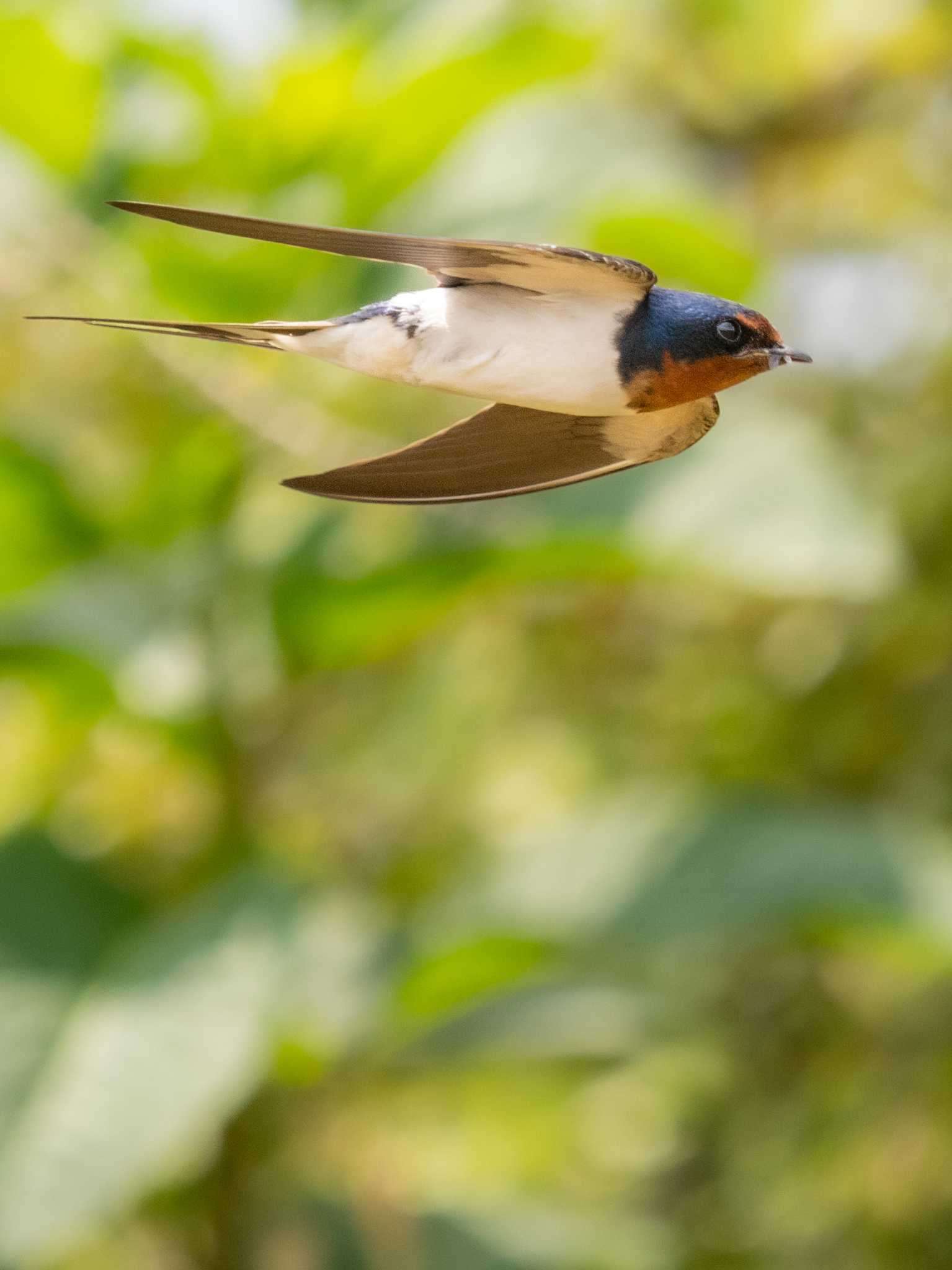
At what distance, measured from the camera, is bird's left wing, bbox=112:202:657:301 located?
198mm

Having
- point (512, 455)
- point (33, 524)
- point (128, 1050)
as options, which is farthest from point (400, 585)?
point (512, 455)

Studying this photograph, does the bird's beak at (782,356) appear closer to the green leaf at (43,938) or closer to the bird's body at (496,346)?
the bird's body at (496,346)

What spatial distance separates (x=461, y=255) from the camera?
0.81ft

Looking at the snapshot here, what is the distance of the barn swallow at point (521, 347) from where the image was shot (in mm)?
261

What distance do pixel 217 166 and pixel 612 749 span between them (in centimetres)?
105

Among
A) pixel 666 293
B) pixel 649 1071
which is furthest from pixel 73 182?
pixel 649 1071

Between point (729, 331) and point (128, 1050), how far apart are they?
3.52 feet

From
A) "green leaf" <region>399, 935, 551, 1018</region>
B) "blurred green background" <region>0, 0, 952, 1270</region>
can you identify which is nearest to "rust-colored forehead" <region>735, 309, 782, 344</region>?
"blurred green background" <region>0, 0, 952, 1270</region>

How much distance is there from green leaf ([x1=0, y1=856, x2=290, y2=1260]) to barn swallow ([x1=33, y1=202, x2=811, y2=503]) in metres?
0.96

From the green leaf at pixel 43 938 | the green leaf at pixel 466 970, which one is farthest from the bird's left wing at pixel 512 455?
the green leaf at pixel 43 938

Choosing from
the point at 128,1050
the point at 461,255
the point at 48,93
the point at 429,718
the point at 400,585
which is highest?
the point at 48,93

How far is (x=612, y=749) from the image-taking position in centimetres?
212

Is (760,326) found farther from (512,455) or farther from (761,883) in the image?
(761,883)

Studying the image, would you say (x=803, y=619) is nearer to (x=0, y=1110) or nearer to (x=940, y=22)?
(x=940, y=22)
